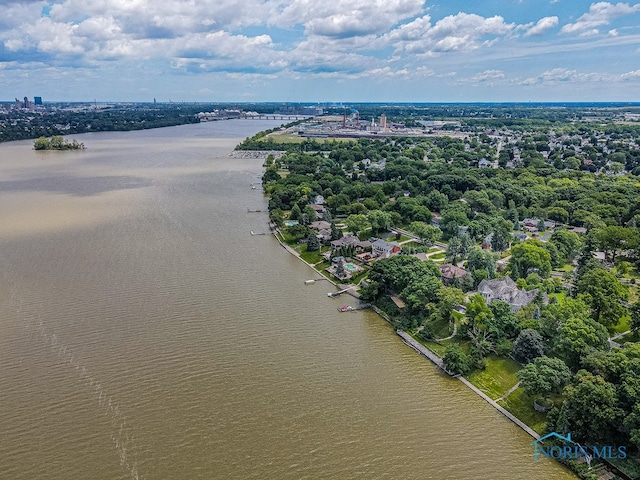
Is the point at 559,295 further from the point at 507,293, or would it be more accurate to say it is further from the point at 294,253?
the point at 294,253

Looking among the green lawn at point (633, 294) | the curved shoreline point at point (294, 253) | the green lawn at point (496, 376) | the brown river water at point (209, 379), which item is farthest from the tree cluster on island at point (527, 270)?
the brown river water at point (209, 379)

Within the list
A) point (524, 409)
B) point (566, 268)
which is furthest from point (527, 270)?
point (524, 409)

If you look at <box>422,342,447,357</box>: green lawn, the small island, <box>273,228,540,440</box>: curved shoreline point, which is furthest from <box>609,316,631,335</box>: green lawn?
the small island

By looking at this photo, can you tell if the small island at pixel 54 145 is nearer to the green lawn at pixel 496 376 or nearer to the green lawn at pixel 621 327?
the green lawn at pixel 496 376

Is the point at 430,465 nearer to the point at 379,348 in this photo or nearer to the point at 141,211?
the point at 379,348

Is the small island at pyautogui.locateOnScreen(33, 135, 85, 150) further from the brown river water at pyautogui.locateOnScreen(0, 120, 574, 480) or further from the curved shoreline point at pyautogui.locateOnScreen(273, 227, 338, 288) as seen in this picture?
the curved shoreline point at pyautogui.locateOnScreen(273, 227, 338, 288)
